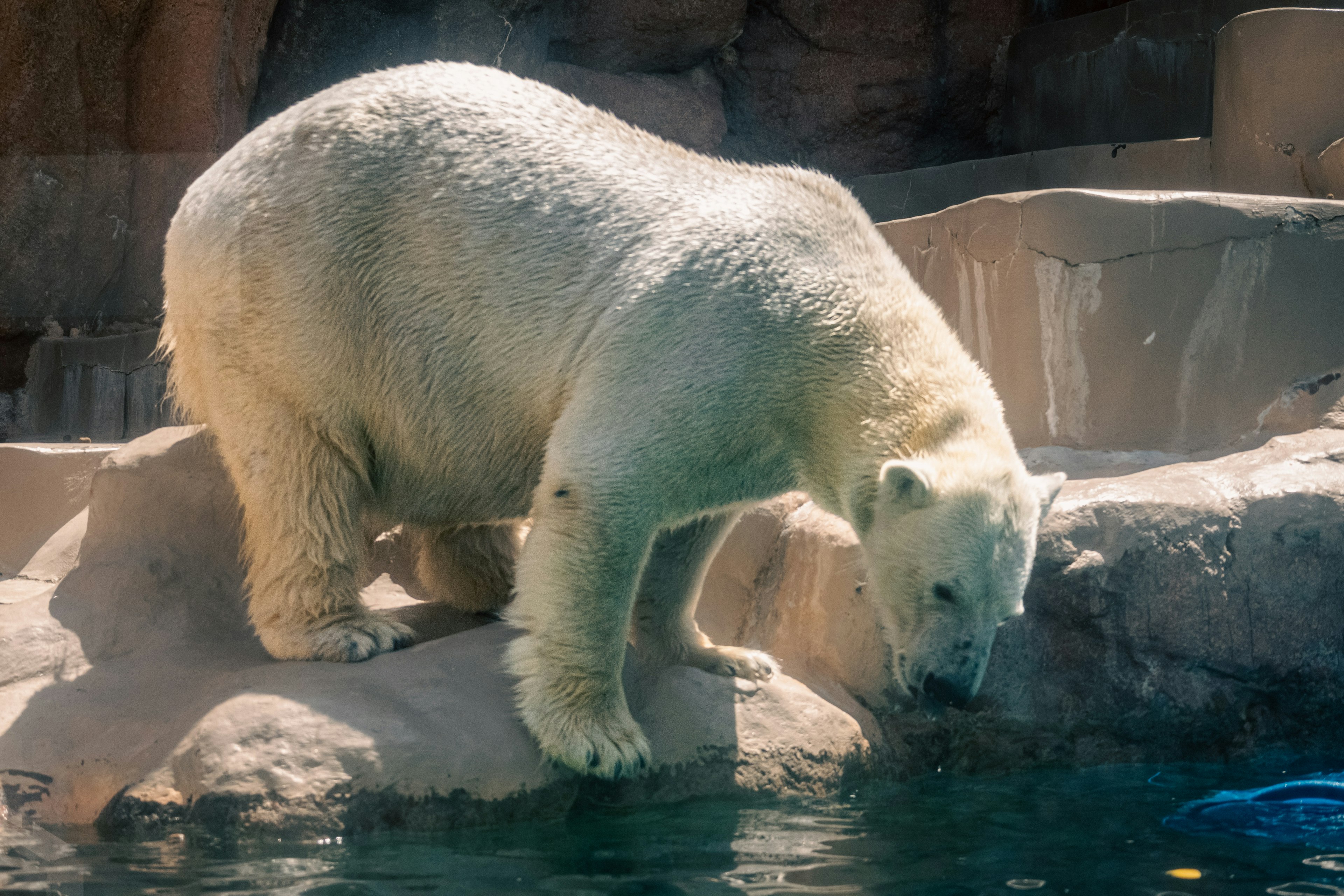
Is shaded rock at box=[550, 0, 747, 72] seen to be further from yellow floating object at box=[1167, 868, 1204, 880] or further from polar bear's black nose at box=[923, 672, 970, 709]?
yellow floating object at box=[1167, 868, 1204, 880]

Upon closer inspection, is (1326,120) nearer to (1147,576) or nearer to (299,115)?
(1147,576)

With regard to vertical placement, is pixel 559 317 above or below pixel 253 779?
above

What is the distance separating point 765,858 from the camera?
332 cm

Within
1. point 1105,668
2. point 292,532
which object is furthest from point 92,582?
point 1105,668

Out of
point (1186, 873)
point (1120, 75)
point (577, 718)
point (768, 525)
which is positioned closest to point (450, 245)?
point (577, 718)

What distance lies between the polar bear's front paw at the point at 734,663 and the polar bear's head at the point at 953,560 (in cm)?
83

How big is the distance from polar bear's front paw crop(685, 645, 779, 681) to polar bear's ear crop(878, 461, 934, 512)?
105 centimetres

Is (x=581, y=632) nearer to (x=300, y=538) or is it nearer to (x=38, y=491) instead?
(x=300, y=538)

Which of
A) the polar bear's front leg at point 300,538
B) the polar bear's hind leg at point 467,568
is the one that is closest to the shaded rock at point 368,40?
the polar bear's hind leg at point 467,568

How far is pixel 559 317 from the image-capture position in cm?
412

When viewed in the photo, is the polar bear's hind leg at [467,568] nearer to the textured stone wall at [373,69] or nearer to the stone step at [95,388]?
the stone step at [95,388]

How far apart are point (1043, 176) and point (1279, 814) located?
7.18m

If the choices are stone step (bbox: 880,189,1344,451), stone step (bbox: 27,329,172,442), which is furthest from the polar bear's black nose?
stone step (bbox: 27,329,172,442)

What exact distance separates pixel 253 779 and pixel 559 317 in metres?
1.74
